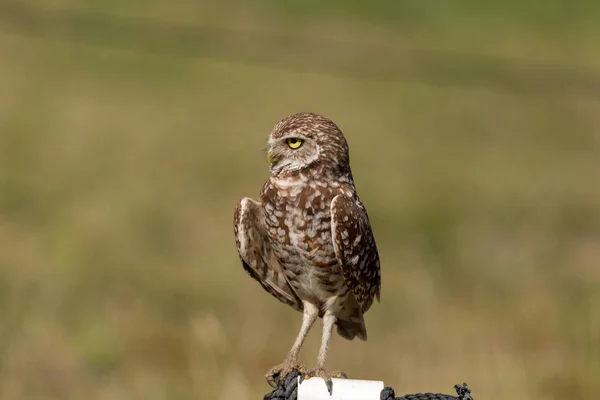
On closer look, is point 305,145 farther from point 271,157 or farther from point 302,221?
point 302,221

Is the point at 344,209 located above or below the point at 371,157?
below

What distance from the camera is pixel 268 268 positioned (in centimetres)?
404

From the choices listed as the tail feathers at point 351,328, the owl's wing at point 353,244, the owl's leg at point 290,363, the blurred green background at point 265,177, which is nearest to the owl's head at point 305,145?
the owl's wing at point 353,244

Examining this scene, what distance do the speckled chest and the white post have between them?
945 millimetres

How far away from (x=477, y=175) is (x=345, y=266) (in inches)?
346

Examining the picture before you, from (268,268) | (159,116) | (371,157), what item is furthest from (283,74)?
(268,268)

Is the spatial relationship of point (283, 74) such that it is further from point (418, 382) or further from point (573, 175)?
point (418, 382)

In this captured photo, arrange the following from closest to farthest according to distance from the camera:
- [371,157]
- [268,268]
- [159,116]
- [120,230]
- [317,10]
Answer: [268,268] < [120,230] < [371,157] < [159,116] < [317,10]

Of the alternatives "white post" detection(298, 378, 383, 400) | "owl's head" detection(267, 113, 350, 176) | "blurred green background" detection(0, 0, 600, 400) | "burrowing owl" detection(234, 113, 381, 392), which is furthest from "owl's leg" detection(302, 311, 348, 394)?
"blurred green background" detection(0, 0, 600, 400)

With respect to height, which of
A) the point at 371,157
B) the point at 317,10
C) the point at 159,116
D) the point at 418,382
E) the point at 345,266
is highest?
the point at 317,10

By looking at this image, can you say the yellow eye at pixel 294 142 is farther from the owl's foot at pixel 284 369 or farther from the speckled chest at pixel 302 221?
the owl's foot at pixel 284 369

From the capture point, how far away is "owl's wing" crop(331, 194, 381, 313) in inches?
148

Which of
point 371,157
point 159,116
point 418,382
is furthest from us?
point 159,116

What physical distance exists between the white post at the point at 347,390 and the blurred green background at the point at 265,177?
2434 mm
